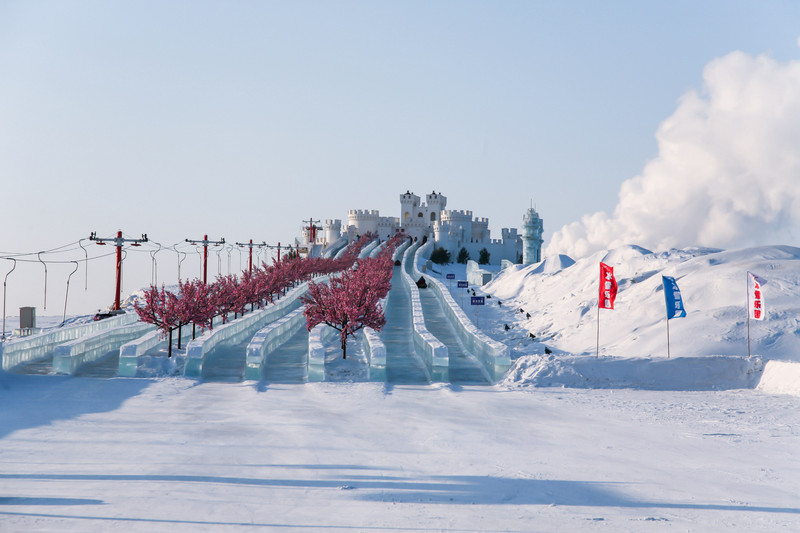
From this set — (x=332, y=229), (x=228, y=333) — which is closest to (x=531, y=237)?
(x=332, y=229)

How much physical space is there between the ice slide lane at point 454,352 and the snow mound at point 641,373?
170cm

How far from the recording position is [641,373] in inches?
869

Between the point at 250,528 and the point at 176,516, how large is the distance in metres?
1.11

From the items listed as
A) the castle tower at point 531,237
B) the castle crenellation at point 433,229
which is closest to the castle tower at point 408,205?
the castle crenellation at point 433,229

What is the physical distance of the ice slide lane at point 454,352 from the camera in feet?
77.4

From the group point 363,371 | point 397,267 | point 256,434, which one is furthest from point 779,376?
point 397,267

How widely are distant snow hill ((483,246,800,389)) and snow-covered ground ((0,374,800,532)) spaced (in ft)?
8.13

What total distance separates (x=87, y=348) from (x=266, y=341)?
6.35 meters

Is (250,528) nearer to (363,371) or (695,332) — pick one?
(363,371)

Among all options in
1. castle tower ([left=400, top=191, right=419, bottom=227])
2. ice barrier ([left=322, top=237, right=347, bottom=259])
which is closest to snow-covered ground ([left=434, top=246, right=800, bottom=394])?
ice barrier ([left=322, top=237, right=347, bottom=259])

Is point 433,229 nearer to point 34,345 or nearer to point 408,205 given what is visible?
point 408,205

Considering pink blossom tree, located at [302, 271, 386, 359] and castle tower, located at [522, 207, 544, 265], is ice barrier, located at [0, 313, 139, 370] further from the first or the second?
castle tower, located at [522, 207, 544, 265]

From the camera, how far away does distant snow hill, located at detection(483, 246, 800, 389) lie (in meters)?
22.5

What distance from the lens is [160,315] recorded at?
26.4m
